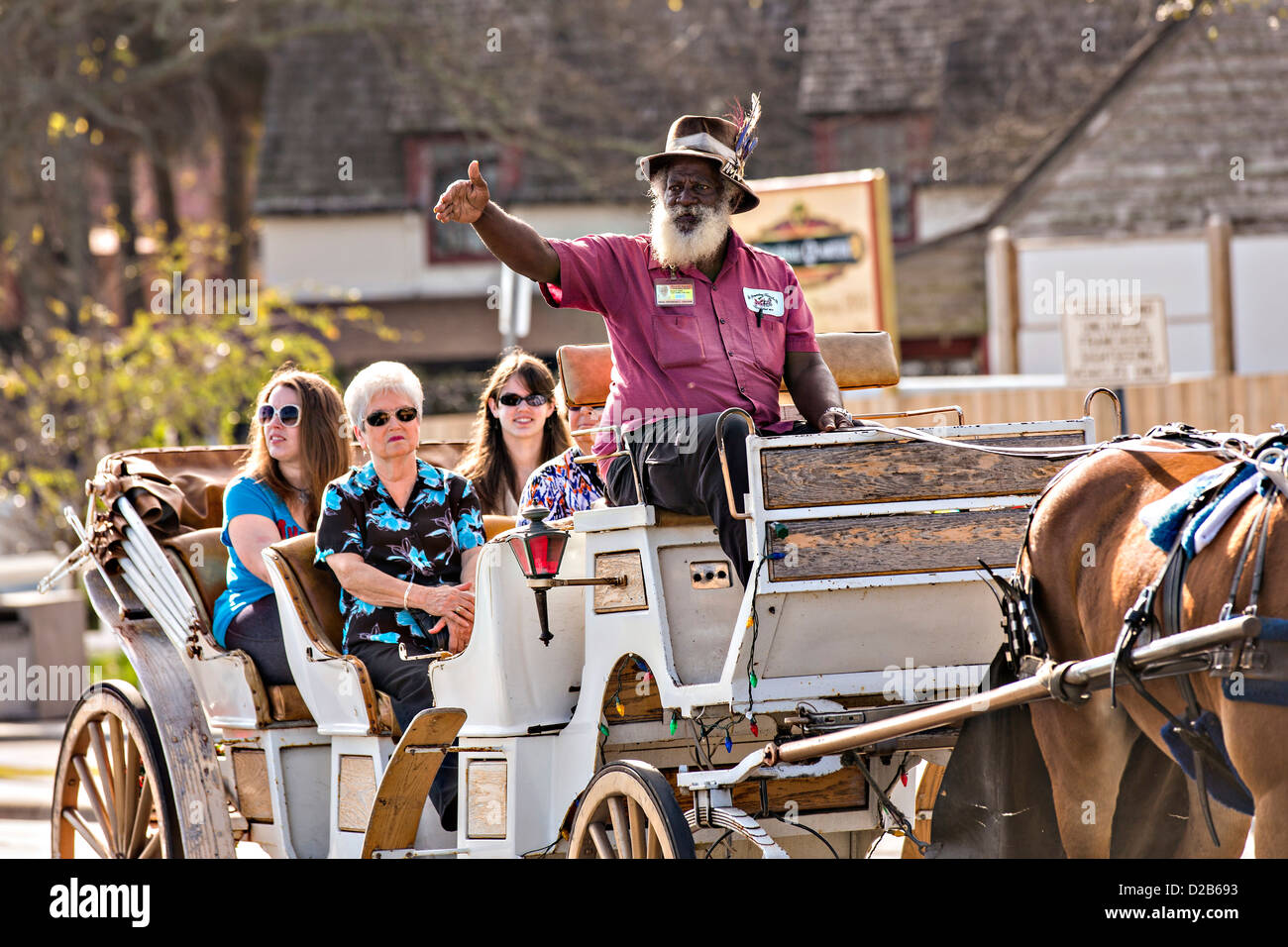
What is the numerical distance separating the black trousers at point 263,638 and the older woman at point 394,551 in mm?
369

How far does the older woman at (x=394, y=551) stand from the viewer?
518 cm

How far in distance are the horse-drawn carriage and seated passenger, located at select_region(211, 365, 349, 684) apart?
122mm

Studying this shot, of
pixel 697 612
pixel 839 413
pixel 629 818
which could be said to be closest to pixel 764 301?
pixel 839 413

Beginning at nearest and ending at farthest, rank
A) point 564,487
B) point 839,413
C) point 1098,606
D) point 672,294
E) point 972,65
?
point 1098,606 < point 839,413 < point 672,294 < point 564,487 < point 972,65

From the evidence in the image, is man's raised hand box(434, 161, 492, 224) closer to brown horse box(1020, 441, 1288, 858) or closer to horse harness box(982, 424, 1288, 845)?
brown horse box(1020, 441, 1288, 858)

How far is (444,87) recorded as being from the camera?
19.7 meters

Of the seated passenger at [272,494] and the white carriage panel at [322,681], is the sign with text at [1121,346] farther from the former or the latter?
the white carriage panel at [322,681]

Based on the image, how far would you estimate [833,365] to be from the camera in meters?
5.46

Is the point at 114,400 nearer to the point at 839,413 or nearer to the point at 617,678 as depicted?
the point at 617,678

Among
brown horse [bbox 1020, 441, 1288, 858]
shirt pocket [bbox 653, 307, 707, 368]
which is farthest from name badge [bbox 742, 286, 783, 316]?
brown horse [bbox 1020, 441, 1288, 858]

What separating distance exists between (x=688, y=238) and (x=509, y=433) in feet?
6.68

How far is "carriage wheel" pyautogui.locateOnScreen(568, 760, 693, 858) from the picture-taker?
4004 millimetres

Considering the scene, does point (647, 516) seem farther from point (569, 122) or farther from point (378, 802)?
point (569, 122)

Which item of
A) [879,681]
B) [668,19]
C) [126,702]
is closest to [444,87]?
[668,19]
